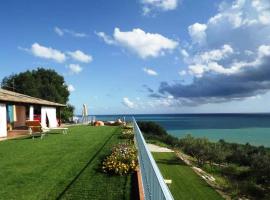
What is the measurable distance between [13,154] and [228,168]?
14.7m

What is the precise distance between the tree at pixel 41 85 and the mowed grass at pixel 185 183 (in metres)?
35.4

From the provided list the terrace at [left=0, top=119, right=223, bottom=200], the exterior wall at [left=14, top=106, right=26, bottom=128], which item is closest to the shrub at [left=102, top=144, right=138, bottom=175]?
the terrace at [left=0, top=119, right=223, bottom=200]

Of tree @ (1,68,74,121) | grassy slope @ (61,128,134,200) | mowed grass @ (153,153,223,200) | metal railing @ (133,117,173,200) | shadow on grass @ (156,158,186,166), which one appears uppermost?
tree @ (1,68,74,121)

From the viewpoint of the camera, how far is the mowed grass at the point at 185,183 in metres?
13.5

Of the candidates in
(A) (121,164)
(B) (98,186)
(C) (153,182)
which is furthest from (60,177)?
(C) (153,182)

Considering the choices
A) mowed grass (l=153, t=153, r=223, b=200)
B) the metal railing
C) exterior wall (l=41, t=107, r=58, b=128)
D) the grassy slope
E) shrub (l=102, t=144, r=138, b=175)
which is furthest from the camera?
exterior wall (l=41, t=107, r=58, b=128)

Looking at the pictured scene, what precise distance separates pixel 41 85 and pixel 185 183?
4660 centimetres

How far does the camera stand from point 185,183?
15.4m

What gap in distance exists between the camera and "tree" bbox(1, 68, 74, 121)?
186ft

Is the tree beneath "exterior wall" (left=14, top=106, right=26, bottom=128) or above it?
above

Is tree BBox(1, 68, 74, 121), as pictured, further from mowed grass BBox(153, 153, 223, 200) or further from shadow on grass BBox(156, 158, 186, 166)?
mowed grass BBox(153, 153, 223, 200)

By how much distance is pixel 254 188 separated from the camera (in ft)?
55.2

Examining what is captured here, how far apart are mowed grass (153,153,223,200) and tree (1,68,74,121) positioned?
35.4 meters

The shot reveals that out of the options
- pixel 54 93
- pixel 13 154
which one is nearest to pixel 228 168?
pixel 13 154
